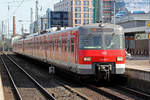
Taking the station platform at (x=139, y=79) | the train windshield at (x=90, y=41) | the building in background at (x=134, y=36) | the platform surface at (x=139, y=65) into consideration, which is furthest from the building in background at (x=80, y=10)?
the train windshield at (x=90, y=41)

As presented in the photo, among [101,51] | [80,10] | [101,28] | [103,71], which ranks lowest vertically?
[103,71]

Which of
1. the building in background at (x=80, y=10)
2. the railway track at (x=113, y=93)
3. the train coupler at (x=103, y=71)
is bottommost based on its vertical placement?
the railway track at (x=113, y=93)

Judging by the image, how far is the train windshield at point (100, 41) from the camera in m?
13.7

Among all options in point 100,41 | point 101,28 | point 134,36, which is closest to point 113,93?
point 100,41

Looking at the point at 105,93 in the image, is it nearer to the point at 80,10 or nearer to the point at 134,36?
the point at 134,36

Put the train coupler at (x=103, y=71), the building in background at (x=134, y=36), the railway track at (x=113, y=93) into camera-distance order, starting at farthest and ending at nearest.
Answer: the building in background at (x=134, y=36)
the train coupler at (x=103, y=71)
the railway track at (x=113, y=93)

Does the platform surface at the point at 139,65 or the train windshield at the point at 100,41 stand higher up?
the train windshield at the point at 100,41

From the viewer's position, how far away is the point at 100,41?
45.3 feet

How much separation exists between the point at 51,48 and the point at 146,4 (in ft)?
248

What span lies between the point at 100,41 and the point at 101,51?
0.46 m

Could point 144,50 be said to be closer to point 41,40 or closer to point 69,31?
point 41,40

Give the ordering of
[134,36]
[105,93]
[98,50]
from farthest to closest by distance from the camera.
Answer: [134,36], [98,50], [105,93]

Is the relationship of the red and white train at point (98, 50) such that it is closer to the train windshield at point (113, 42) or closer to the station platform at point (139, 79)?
the train windshield at point (113, 42)

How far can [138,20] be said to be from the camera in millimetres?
49875
